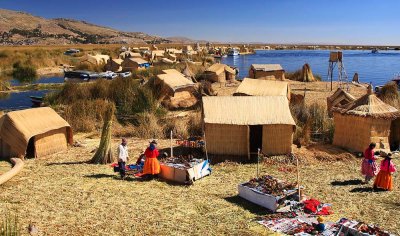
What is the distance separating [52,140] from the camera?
43.9ft

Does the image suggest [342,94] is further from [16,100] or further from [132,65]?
[132,65]

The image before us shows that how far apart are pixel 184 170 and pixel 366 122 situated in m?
5.91

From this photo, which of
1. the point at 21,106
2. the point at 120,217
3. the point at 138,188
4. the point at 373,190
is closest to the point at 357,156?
the point at 373,190

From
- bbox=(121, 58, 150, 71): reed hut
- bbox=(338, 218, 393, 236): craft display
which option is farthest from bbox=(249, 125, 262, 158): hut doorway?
bbox=(121, 58, 150, 71): reed hut

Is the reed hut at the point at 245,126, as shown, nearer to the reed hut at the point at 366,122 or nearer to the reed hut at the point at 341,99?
the reed hut at the point at 366,122

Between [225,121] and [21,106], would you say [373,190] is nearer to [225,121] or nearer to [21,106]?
[225,121]

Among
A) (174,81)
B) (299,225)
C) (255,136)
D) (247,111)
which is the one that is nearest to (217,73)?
(174,81)

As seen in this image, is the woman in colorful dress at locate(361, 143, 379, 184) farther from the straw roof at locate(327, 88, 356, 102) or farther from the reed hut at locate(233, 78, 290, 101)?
the reed hut at locate(233, 78, 290, 101)

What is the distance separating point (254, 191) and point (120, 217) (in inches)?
111

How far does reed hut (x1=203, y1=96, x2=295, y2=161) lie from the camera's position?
12297mm

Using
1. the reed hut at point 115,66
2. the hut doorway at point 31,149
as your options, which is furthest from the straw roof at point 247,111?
the reed hut at point 115,66

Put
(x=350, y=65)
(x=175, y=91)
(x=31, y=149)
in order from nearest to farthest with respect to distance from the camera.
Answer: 1. (x=31, y=149)
2. (x=175, y=91)
3. (x=350, y=65)

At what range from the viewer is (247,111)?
1260 centimetres

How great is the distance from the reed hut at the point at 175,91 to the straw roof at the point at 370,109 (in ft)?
34.4
